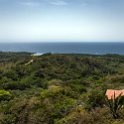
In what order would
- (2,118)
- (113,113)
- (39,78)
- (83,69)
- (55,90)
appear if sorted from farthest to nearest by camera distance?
(83,69)
(39,78)
(55,90)
(2,118)
(113,113)

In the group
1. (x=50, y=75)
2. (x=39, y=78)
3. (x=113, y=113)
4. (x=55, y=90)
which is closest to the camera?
(x=113, y=113)

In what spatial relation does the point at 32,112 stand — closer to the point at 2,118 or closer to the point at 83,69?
the point at 2,118

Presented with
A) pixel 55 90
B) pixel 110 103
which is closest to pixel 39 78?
pixel 55 90

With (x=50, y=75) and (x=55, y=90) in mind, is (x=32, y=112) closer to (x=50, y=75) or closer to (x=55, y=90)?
(x=55, y=90)

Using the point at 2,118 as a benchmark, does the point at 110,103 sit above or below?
above

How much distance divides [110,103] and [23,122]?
7.07 m

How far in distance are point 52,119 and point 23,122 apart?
7.31ft

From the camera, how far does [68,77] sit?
63.2 meters

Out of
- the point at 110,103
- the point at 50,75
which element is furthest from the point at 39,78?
the point at 110,103

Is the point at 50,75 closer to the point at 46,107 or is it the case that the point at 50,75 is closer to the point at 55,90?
the point at 55,90

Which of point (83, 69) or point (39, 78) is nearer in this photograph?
point (39, 78)

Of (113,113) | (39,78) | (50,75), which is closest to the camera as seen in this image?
(113,113)

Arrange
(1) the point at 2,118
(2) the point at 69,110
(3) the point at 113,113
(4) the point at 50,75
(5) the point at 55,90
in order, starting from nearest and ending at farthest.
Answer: (3) the point at 113,113
(1) the point at 2,118
(2) the point at 69,110
(5) the point at 55,90
(4) the point at 50,75

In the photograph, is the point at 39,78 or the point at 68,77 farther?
the point at 68,77
